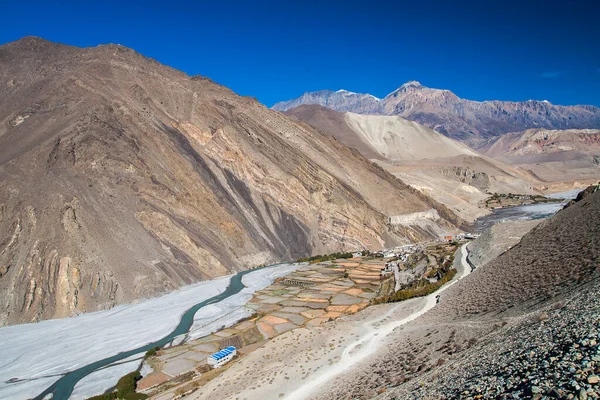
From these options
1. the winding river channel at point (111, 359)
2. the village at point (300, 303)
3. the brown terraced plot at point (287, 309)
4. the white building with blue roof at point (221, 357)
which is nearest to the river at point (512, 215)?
the village at point (300, 303)

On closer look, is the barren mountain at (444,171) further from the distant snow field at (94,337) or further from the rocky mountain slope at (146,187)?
the distant snow field at (94,337)

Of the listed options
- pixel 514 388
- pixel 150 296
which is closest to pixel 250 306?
pixel 150 296

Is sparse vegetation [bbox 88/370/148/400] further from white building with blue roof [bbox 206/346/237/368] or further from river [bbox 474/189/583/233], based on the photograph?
river [bbox 474/189/583/233]

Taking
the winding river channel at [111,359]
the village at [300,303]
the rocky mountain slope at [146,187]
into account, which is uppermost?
the rocky mountain slope at [146,187]

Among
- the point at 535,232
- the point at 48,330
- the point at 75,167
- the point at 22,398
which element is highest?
the point at 75,167

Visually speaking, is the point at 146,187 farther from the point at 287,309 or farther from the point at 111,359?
the point at 111,359

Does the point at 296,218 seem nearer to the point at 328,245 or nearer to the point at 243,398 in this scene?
the point at 328,245

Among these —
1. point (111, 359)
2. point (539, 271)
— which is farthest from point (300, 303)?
point (539, 271)
